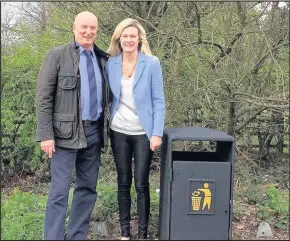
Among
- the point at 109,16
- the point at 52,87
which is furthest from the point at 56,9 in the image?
the point at 52,87

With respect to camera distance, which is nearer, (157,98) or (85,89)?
(85,89)

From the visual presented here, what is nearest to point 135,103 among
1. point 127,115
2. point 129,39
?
point 127,115

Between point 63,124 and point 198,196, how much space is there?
1.23 meters

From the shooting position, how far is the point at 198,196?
13.8ft

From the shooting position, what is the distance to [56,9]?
23.9 ft

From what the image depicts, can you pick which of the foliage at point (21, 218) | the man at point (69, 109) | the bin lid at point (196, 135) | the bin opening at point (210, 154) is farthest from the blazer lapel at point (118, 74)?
the foliage at point (21, 218)

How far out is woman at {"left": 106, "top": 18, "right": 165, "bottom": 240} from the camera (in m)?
4.29

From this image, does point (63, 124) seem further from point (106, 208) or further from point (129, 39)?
point (106, 208)

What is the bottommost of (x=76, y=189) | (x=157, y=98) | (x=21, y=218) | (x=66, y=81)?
(x=21, y=218)

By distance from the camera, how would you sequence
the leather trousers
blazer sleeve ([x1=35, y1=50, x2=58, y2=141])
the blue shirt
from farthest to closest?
1. the leather trousers
2. the blue shirt
3. blazer sleeve ([x1=35, y1=50, x2=58, y2=141])

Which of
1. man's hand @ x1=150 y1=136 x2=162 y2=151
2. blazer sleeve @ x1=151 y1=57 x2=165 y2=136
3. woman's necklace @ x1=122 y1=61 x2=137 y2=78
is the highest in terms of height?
woman's necklace @ x1=122 y1=61 x2=137 y2=78

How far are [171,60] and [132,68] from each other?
2343 millimetres

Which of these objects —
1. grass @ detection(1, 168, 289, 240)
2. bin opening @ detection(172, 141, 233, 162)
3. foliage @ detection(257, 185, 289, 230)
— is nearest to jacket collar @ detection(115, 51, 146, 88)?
bin opening @ detection(172, 141, 233, 162)

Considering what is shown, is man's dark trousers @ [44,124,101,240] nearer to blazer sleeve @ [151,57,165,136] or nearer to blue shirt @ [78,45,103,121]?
blue shirt @ [78,45,103,121]
